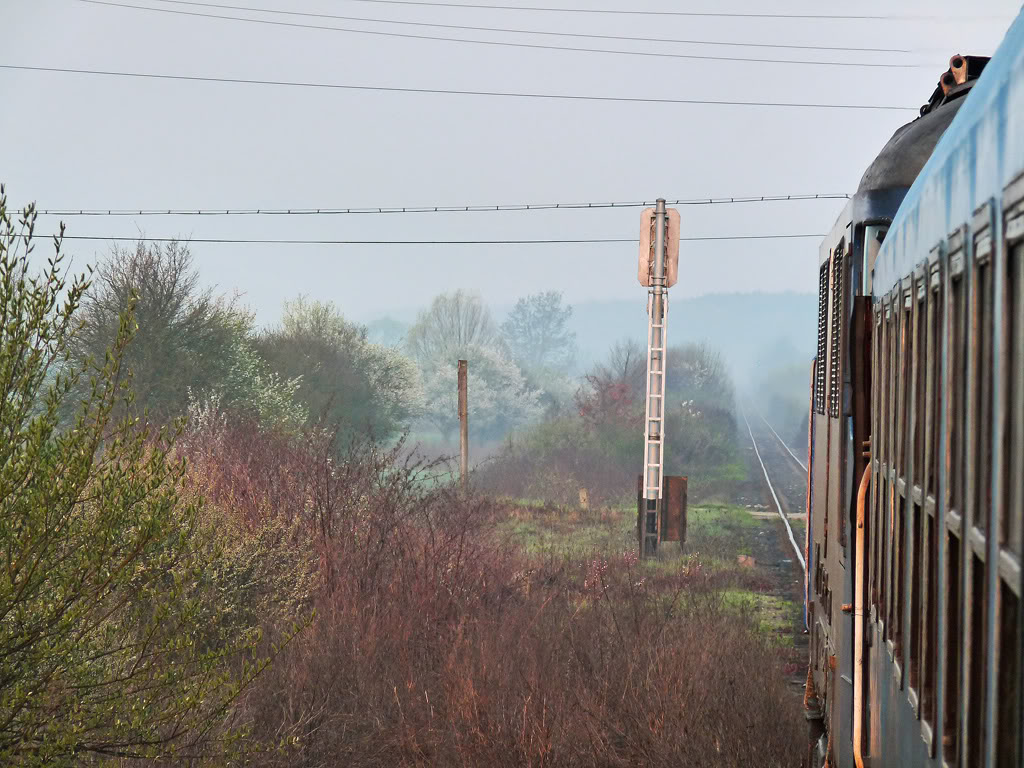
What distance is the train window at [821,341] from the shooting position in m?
6.65

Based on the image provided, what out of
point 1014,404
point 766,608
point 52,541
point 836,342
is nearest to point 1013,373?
point 1014,404

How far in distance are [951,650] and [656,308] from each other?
59.2 ft

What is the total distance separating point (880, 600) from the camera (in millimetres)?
3883

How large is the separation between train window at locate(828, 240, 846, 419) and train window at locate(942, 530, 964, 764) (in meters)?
2.92

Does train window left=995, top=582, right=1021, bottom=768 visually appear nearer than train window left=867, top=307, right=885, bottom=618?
Yes

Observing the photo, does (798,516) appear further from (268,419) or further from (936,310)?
(936,310)

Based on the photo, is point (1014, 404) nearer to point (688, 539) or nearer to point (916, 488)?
point (916, 488)

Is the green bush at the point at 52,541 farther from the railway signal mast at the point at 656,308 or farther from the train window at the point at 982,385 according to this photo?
the railway signal mast at the point at 656,308

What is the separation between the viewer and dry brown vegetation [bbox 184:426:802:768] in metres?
8.03

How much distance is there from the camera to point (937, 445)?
263 centimetres

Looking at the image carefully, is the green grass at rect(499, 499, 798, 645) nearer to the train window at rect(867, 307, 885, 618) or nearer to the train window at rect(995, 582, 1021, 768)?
the train window at rect(867, 307, 885, 618)

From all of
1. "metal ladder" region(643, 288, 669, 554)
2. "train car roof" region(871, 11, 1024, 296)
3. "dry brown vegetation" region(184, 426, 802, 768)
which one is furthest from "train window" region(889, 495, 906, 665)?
"metal ladder" region(643, 288, 669, 554)


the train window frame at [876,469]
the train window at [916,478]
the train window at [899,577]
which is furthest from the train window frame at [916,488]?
the train window frame at [876,469]

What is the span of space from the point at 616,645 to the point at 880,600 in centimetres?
642
